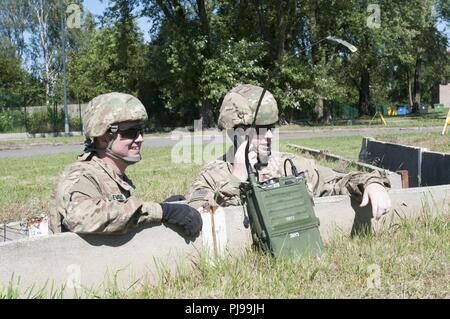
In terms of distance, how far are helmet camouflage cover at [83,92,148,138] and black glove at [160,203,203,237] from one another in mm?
609

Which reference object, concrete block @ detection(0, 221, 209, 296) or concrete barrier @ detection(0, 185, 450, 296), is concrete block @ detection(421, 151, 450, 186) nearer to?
concrete barrier @ detection(0, 185, 450, 296)

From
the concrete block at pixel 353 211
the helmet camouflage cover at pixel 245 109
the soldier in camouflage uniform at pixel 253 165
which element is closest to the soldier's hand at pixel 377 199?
the soldier in camouflage uniform at pixel 253 165

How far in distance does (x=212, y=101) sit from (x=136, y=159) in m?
24.9

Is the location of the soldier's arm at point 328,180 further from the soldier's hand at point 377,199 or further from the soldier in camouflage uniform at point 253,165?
the soldier's hand at point 377,199

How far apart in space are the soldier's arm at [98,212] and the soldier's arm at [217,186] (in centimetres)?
85

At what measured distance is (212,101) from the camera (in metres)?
28.3

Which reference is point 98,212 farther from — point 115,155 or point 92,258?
point 115,155

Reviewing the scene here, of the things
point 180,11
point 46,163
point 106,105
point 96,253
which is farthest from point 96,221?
point 180,11

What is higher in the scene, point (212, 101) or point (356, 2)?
point (356, 2)

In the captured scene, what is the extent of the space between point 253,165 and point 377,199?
0.90 meters

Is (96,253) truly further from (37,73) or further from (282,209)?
(37,73)

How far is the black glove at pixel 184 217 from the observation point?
3.31 m

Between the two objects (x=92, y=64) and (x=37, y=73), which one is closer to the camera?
(x=92, y=64)

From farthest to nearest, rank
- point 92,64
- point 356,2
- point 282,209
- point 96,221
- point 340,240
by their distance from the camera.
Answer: point 92,64 < point 356,2 < point 340,240 < point 282,209 < point 96,221
